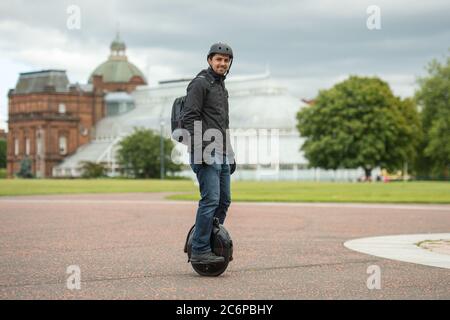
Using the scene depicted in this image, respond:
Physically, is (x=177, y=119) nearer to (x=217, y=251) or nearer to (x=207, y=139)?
(x=207, y=139)

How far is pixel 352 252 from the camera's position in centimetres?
1223

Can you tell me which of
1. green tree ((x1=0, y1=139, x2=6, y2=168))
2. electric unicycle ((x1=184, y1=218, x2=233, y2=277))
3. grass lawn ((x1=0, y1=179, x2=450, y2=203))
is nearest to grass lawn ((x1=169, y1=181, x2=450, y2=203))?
grass lawn ((x1=0, y1=179, x2=450, y2=203))

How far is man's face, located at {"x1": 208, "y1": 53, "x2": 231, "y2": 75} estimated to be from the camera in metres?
9.48

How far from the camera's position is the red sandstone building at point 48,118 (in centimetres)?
13050

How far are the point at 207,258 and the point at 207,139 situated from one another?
126cm

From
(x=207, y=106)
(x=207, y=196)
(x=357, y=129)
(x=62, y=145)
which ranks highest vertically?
(x=62, y=145)

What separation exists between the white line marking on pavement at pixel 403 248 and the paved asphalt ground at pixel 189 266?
0.27 meters

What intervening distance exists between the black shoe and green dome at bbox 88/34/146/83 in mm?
138127

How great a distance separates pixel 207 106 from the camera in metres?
9.52

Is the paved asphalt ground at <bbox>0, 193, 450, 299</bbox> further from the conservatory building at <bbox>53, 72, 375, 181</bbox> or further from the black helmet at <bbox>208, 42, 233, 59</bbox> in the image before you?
the conservatory building at <bbox>53, 72, 375, 181</bbox>

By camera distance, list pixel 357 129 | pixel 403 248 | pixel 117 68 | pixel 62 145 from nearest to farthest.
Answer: pixel 403 248 → pixel 357 129 → pixel 62 145 → pixel 117 68

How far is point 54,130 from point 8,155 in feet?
35.3

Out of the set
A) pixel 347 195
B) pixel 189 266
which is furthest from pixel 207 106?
pixel 347 195

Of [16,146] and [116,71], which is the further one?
[116,71]
